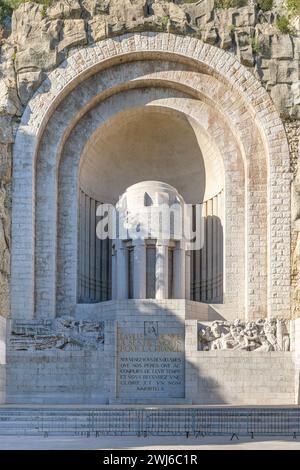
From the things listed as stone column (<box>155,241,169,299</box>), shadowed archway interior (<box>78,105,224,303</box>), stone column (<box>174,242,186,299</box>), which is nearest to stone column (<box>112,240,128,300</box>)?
stone column (<box>155,241,169,299</box>)

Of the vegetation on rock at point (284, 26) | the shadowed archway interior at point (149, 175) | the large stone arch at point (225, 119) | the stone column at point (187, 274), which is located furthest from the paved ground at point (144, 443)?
the vegetation on rock at point (284, 26)

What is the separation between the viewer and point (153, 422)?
68.8 ft

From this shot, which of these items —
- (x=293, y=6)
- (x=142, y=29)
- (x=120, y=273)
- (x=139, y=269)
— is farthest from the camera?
(x=293, y=6)

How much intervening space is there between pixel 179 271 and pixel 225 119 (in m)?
4.80

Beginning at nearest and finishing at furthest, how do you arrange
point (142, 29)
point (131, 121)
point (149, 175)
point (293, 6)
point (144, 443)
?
point (144, 443) < point (142, 29) < point (293, 6) < point (131, 121) < point (149, 175)

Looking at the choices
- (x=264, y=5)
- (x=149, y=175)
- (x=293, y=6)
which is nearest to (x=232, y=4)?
(x=264, y=5)

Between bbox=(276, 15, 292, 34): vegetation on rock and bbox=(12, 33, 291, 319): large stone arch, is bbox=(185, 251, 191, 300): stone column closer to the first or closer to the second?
bbox=(12, 33, 291, 319): large stone arch

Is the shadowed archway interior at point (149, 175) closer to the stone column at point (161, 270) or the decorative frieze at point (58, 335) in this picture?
the decorative frieze at point (58, 335)

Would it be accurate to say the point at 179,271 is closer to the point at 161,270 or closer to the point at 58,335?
the point at 161,270

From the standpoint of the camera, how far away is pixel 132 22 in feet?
100.0

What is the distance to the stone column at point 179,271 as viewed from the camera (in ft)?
99.2

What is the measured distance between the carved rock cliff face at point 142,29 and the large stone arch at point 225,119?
0.95 feet

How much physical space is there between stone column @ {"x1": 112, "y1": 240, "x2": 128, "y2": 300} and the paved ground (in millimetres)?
10424
